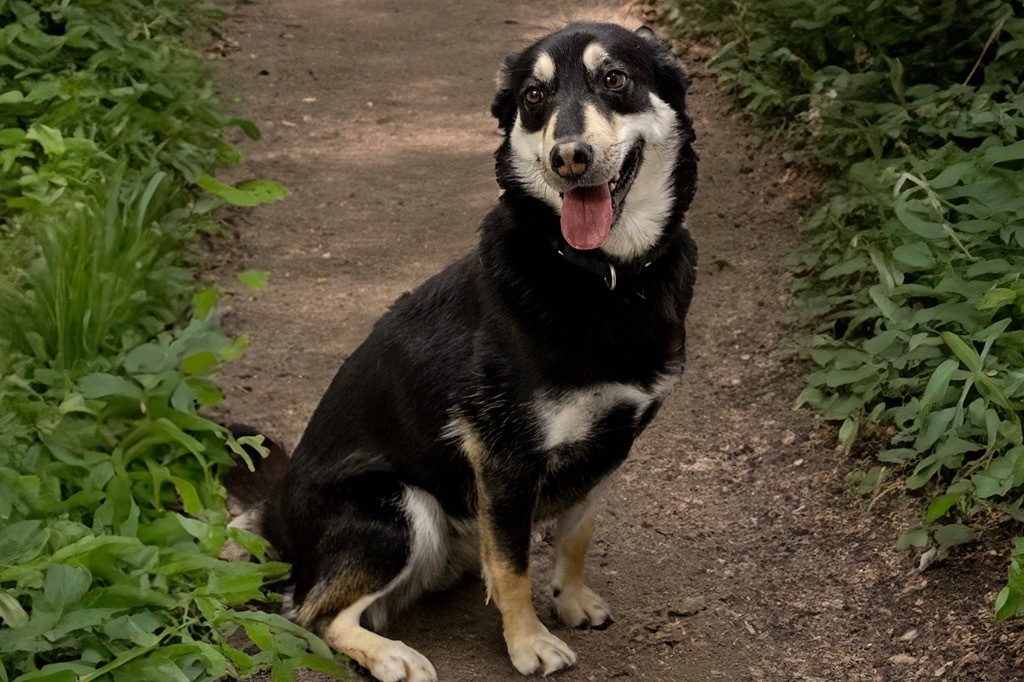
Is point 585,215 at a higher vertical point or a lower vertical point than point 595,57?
lower

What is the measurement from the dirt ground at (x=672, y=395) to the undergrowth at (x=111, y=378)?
1.10 feet

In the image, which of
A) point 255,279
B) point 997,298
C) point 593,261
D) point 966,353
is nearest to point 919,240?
point 997,298

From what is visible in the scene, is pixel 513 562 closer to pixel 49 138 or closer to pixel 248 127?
pixel 49 138

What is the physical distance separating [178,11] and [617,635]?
17.1 ft

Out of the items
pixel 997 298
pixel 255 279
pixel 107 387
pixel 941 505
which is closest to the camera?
pixel 941 505

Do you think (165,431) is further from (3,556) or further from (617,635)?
(617,635)

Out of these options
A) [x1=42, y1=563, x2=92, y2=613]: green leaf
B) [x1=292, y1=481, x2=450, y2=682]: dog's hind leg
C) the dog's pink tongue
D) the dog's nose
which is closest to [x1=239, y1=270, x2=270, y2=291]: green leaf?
[x1=292, y1=481, x2=450, y2=682]: dog's hind leg

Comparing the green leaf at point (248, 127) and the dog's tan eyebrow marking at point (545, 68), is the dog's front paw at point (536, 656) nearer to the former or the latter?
the dog's tan eyebrow marking at point (545, 68)

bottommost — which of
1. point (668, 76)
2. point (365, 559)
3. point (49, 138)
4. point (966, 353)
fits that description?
point (365, 559)

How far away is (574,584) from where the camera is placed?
3586mm

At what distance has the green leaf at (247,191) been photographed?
5.64 metres

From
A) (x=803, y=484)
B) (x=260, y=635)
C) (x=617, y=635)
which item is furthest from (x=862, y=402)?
(x=260, y=635)

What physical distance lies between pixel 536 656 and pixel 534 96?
1464mm

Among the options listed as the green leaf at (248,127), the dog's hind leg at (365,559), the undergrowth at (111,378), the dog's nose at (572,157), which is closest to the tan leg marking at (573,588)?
the dog's hind leg at (365,559)
